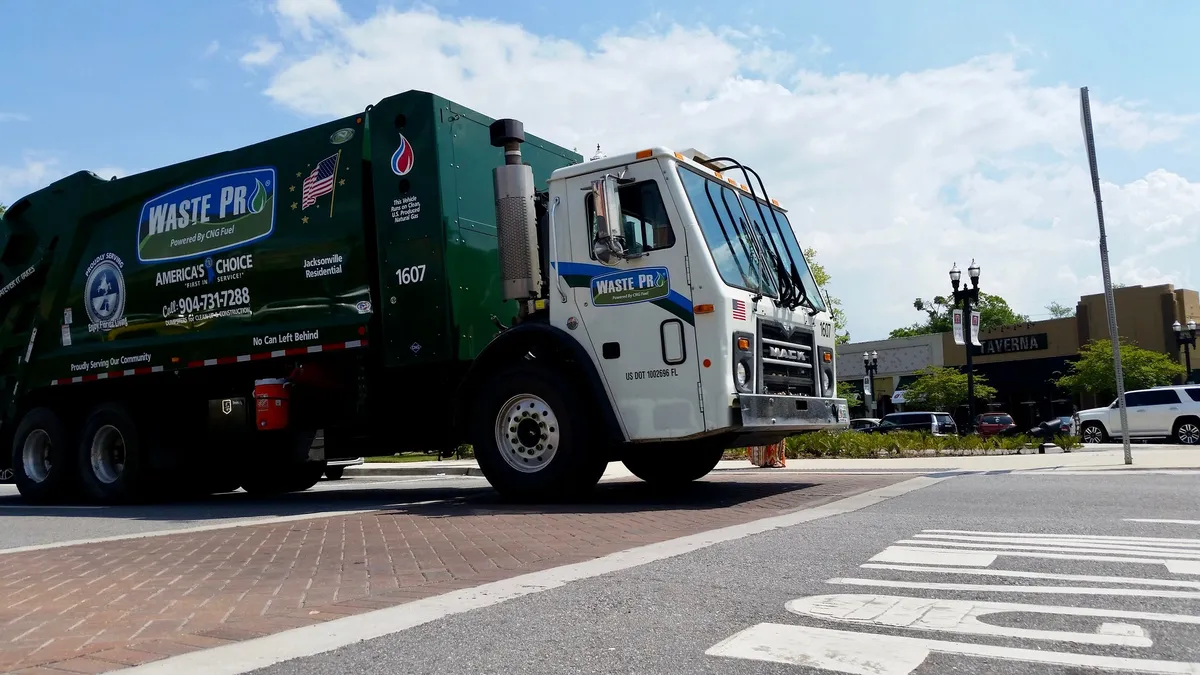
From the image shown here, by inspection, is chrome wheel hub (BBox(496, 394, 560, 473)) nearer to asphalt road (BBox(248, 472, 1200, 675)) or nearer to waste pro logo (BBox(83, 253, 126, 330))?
asphalt road (BBox(248, 472, 1200, 675))

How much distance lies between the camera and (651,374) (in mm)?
8352

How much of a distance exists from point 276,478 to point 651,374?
6.54 m

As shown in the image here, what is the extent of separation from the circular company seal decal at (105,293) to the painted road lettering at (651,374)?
6.72 metres

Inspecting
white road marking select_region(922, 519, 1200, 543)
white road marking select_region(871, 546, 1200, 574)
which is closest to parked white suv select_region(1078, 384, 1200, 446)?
white road marking select_region(922, 519, 1200, 543)

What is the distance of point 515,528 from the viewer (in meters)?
7.02

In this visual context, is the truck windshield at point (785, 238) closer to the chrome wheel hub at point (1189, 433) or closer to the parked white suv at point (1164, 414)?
the parked white suv at point (1164, 414)

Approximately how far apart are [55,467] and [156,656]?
9.49m

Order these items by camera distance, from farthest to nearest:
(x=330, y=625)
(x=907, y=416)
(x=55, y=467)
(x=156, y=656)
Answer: (x=907, y=416) < (x=55, y=467) < (x=330, y=625) < (x=156, y=656)

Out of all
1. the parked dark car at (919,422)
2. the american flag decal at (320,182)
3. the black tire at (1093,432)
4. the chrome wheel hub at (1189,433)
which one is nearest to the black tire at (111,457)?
the american flag decal at (320,182)

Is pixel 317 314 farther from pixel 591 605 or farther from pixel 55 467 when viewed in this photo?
pixel 591 605

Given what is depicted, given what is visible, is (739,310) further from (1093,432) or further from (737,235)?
(1093,432)

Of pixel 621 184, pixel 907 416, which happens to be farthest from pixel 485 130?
pixel 907 416

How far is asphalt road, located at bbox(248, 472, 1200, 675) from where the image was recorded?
10.8 ft

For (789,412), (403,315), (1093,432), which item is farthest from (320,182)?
(1093,432)
